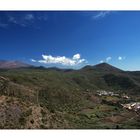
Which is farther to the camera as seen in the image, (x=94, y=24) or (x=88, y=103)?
(x=88, y=103)

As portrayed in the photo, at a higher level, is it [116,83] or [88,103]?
[116,83]

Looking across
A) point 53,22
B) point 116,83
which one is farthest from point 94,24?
point 116,83

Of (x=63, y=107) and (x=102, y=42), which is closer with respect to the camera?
(x=102, y=42)

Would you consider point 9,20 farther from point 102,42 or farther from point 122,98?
point 122,98

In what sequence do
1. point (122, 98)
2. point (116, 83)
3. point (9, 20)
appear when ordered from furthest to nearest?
point (116, 83)
point (122, 98)
point (9, 20)

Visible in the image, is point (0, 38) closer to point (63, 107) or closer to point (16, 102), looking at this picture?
point (16, 102)
